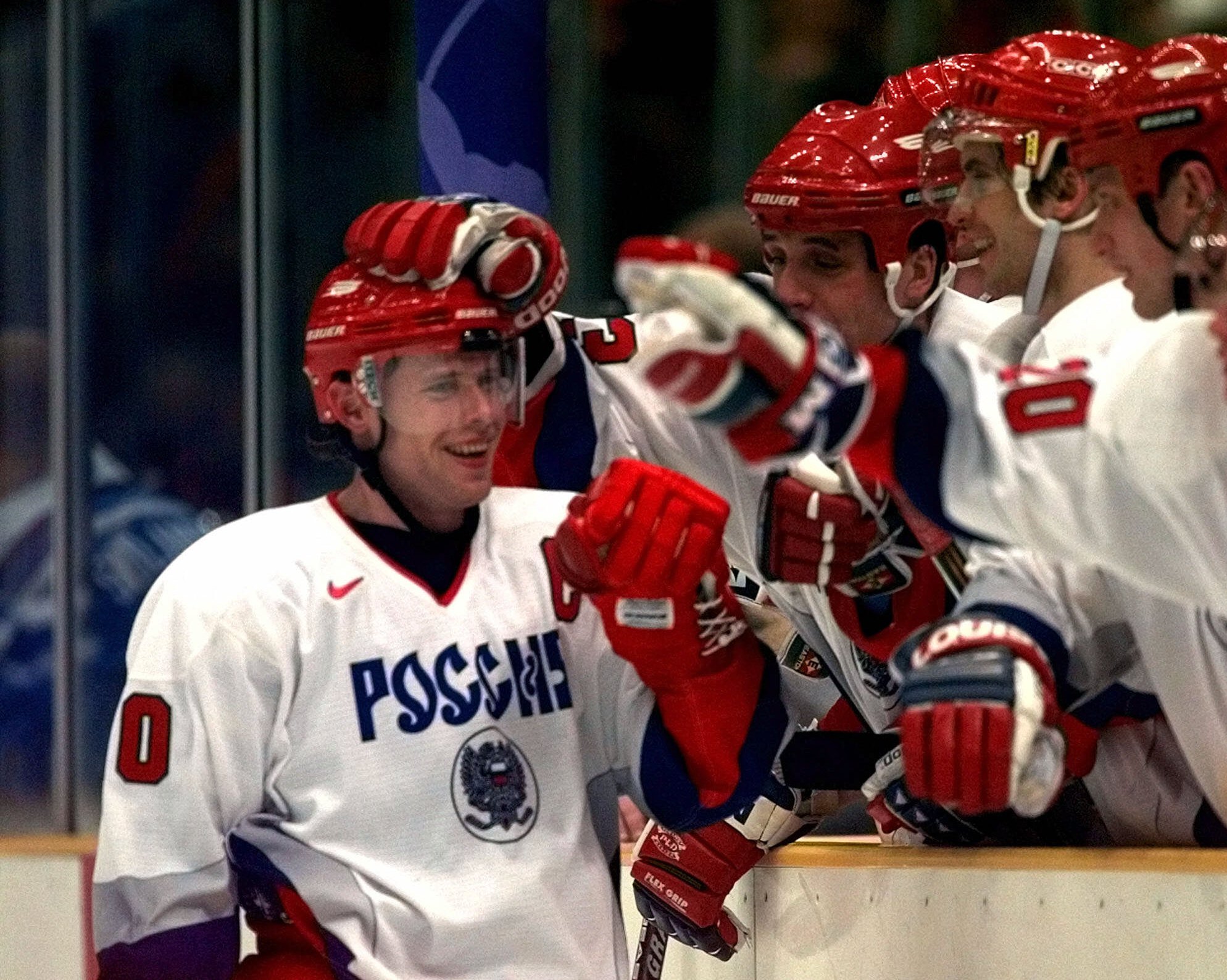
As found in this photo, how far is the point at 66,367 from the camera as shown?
5.40 m

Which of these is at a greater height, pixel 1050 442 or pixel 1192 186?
pixel 1192 186

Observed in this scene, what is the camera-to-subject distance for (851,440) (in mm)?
1904

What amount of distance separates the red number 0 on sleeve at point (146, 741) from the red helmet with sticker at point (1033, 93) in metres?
1.12

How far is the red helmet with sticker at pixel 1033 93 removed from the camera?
2506 millimetres

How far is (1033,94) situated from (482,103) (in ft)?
3.50

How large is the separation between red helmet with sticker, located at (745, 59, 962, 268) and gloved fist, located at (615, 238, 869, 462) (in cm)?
112

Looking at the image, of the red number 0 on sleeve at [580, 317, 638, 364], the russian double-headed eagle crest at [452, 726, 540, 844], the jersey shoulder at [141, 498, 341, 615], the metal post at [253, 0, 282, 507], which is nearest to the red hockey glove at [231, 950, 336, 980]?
the russian double-headed eagle crest at [452, 726, 540, 844]

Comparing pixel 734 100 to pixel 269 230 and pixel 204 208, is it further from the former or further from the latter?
pixel 204 208

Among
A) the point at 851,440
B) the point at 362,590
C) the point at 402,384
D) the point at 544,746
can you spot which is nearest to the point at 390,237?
the point at 402,384

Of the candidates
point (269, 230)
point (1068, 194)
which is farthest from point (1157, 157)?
point (269, 230)

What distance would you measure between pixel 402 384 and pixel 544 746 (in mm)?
427

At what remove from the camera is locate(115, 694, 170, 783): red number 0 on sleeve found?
2377mm

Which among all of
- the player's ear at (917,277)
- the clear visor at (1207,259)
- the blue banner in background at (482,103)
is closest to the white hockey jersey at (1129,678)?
the clear visor at (1207,259)

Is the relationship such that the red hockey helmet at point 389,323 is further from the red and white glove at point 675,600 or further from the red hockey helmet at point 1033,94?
the red hockey helmet at point 1033,94
